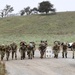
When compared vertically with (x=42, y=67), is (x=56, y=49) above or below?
above

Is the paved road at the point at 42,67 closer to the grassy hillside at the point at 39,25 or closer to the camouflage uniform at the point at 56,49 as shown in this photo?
the camouflage uniform at the point at 56,49

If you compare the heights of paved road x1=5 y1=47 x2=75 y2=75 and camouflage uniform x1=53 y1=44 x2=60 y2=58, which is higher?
camouflage uniform x1=53 y1=44 x2=60 y2=58

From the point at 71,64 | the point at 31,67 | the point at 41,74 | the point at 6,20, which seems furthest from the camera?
the point at 6,20

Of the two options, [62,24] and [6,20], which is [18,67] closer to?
[62,24]

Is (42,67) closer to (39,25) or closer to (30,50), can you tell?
(30,50)

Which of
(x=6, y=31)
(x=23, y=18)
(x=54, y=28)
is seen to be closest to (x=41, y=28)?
(x=54, y=28)

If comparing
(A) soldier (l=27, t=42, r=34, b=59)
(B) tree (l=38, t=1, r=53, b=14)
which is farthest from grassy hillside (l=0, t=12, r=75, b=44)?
(A) soldier (l=27, t=42, r=34, b=59)

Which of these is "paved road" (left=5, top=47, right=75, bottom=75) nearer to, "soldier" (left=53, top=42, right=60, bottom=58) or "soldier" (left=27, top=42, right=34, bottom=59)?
"soldier" (left=27, top=42, right=34, bottom=59)

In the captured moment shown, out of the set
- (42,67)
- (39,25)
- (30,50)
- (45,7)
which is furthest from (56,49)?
(45,7)

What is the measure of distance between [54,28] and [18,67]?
5446 centimetres

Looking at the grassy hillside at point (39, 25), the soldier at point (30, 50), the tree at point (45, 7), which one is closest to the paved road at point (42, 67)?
the soldier at point (30, 50)

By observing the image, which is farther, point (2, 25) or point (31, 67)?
point (2, 25)

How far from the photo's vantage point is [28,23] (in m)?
86.4

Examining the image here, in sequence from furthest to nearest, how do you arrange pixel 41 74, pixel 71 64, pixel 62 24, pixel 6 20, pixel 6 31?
pixel 6 20
pixel 62 24
pixel 6 31
pixel 71 64
pixel 41 74
